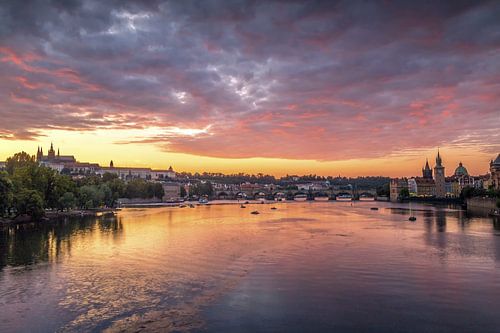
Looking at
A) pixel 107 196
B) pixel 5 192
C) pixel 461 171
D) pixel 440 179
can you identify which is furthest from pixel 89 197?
pixel 461 171

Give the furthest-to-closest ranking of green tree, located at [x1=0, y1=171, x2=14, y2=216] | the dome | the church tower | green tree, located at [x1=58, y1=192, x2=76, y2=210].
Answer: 1. the dome
2. the church tower
3. green tree, located at [x1=58, y1=192, x2=76, y2=210]
4. green tree, located at [x1=0, y1=171, x2=14, y2=216]

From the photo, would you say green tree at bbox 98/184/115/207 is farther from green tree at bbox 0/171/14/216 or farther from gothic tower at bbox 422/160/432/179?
gothic tower at bbox 422/160/432/179

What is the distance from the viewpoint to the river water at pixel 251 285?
59.3 ft

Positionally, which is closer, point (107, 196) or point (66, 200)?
point (66, 200)

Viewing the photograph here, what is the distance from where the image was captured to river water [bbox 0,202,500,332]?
18.1 m

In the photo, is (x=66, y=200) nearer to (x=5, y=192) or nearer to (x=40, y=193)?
(x=40, y=193)

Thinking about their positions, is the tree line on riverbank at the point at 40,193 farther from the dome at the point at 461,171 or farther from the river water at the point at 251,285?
the dome at the point at 461,171

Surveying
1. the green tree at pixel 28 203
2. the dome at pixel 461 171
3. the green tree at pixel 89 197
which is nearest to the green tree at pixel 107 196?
the green tree at pixel 89 197

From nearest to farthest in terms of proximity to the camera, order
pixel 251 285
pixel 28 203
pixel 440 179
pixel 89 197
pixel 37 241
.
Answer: pixel 251 285, pixel 37 241, pixel 28 203, pixel 89 197, pixel 440 179

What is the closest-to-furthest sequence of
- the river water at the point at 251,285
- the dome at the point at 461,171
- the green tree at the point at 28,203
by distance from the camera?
1. the river water at the point at 251,285
2. the green tree at the point at 28,203
3. the dome at the point at 461,171

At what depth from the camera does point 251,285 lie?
24250 millimetres

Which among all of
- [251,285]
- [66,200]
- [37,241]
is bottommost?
A: [251,285]

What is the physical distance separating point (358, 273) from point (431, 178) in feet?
553

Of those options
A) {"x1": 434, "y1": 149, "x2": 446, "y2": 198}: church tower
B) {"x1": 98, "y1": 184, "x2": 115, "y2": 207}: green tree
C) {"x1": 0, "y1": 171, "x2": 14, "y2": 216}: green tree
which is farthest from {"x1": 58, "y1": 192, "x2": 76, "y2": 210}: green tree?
{"x1": 434, "y1": 149, "x2": 446, "y2": 198}: church tower
